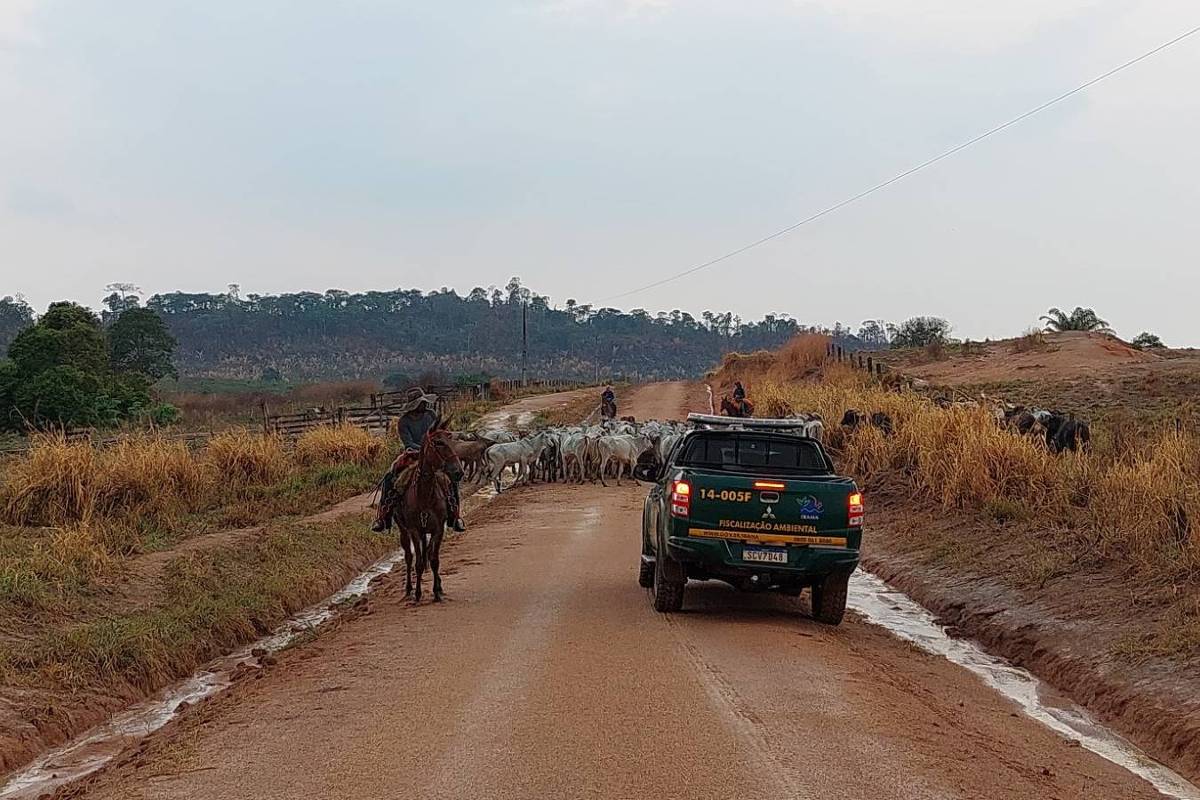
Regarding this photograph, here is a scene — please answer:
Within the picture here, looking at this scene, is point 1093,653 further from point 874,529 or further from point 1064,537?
point 874,529

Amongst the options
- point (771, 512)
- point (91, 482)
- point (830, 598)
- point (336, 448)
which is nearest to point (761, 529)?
point (771, 512)

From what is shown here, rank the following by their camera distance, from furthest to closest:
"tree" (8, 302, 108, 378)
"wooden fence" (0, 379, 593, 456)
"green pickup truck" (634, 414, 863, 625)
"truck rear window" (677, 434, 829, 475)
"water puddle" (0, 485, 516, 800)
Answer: "tree" (8, 302, 108, 378) → "wooden fence" (0, 379, 593, 456) → "truck rear window" (677, 434, 829, 475) → "green pickup truck" (634, 414, 863, 625) → "water puddle" (0, 485, 516, 800)

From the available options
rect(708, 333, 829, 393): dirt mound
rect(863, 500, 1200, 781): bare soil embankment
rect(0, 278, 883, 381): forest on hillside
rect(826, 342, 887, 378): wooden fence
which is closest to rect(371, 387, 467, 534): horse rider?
rect(863, 500, 1200, 781): bare soil embankment

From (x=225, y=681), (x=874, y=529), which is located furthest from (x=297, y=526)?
(x=874, y=529)

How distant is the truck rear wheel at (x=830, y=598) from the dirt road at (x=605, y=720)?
0.71ft

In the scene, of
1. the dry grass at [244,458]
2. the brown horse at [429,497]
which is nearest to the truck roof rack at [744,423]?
the brown horse at [429,497]

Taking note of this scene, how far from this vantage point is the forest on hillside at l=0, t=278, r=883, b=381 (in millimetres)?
110000

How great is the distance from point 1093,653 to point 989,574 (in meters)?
3.56

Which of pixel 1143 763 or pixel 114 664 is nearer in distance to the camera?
pixel 1143 763

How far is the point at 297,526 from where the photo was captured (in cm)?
1873

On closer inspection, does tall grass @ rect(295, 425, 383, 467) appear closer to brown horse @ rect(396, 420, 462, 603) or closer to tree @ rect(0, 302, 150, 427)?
tree @ rect(0, 302, 150, 427)

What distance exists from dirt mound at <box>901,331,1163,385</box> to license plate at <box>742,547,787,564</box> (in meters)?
Result: 28.0

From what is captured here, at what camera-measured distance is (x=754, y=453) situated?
13031 millimetres

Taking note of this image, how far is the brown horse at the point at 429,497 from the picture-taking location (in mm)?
13094
